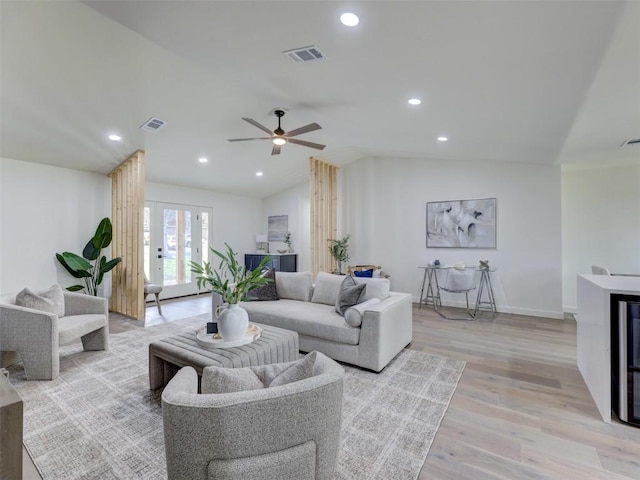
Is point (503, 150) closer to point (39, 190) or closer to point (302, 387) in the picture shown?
point (302, 387)

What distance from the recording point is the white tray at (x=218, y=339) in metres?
2.50

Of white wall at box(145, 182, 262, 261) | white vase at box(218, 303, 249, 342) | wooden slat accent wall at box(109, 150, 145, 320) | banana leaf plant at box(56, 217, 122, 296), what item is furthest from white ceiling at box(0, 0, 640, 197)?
white vase at box(218, 303, 249, 342)

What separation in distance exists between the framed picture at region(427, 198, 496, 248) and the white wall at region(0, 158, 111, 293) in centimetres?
638

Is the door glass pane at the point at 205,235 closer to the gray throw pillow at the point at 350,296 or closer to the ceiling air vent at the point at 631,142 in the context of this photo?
the gray throw pillow at the point at 350,296

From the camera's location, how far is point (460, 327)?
4590mm

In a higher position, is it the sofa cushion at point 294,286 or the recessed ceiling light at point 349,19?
the recessed ceiling light at point 349,19

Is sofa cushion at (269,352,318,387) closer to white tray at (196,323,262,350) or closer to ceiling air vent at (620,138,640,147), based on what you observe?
white tray at (196,323,262,350)

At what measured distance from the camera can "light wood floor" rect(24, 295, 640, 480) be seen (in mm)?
1778

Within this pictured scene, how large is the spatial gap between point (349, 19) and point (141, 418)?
3222 millimetres

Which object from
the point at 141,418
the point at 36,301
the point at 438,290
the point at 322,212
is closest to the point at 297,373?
the point at 141,418

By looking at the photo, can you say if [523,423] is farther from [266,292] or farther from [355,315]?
[266,292]

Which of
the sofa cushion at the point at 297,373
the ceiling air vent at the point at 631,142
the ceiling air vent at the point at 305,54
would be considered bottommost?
the sofa cushion at the point at 297,373

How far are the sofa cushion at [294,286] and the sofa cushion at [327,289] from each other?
0.13 metres

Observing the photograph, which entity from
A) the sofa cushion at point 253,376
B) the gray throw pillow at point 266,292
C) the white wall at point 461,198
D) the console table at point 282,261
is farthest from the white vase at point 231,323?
the console table at point 282,261
